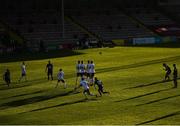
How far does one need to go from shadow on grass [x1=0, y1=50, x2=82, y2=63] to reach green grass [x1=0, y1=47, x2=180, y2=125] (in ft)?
27.7

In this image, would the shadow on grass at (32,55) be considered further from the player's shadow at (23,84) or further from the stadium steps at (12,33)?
the player's shadow at (23,84)

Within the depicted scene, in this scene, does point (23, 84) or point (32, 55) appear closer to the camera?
point (23, 84)

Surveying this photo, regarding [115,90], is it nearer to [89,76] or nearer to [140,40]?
[89,76]

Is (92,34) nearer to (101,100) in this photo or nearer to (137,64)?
(137,64)

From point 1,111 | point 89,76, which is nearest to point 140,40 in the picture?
point 89,76

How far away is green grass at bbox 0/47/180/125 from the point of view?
93.8ft

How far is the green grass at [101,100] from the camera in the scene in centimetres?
2859

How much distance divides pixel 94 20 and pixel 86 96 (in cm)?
5777

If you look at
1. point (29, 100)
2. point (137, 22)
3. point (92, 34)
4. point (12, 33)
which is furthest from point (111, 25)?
point (29, 100)

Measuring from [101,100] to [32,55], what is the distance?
35.5 m

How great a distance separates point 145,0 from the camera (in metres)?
102

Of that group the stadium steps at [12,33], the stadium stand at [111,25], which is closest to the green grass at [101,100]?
the stadium steps at [12,33]

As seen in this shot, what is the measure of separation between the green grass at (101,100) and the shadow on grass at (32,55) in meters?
8.43

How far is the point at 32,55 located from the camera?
225 feet
